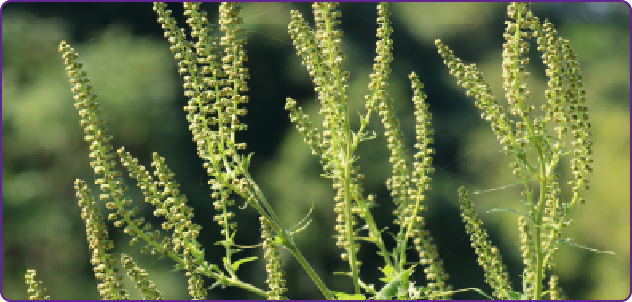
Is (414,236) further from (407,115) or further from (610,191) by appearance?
(610,191)

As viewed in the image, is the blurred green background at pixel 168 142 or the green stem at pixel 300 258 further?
the blurred green background at pixel 168 142

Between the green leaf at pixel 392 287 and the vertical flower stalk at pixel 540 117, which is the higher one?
the vertical flower stalk at pixel 540 117

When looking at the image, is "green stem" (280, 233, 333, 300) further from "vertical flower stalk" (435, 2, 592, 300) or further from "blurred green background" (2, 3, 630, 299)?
"blurred green background" (2, 3, 630, 299)

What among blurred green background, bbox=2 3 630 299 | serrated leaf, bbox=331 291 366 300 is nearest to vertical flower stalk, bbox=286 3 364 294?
serrated leaf, bbox=331 291 366 300

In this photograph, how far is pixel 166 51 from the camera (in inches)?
217

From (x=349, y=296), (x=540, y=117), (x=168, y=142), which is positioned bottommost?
(x=349, y=296)

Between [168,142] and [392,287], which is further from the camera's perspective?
[168,142]

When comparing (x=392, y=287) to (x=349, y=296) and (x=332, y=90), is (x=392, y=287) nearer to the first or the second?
(x=349, y=296)

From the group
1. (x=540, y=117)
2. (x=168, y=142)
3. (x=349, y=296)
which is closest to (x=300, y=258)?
(x=349, y=296)

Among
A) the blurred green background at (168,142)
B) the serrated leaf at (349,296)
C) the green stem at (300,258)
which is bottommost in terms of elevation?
the serrated leaf at (349,296)

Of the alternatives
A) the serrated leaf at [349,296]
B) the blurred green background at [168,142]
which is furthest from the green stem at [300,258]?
the blurred green background at [168,142]

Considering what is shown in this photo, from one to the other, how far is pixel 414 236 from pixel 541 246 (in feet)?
0.38

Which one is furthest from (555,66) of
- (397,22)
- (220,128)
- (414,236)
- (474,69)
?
(397,22)

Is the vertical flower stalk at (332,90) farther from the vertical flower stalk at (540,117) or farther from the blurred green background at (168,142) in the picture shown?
the blurred green background at (168,142)
